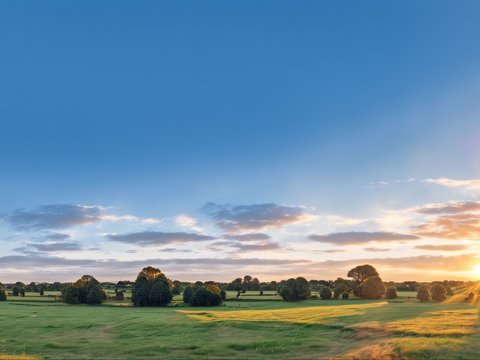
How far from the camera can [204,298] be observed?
12475 centimetres

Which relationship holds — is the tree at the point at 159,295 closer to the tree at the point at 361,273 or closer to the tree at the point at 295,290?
the tree at the point at 295,290

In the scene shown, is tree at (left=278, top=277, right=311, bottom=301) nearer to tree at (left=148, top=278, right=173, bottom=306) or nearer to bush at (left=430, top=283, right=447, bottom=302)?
tree at (left=148, top=278, right=173, bottom=306)

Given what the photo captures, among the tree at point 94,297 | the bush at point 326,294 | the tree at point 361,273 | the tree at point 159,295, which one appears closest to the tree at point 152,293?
the tree at point 159,295

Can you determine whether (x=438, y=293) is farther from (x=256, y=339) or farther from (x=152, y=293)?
(x=256, y=339)

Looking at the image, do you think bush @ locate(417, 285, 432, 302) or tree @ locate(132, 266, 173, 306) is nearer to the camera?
bush @ locate(417, 285, 432, 302)

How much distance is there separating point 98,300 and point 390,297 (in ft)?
273

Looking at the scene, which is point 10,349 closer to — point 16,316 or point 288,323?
point 288,323

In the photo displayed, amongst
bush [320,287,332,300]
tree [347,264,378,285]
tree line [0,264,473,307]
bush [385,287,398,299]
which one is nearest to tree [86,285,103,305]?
tree line [0,264,473,307]

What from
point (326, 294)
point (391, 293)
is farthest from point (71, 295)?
point (391, 293)

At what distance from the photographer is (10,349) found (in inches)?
1984

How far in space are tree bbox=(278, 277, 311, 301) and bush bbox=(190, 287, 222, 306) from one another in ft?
81.2

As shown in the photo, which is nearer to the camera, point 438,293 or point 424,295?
point 424,295

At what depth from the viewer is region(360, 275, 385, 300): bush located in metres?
149

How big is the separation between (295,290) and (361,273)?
1506 inches
